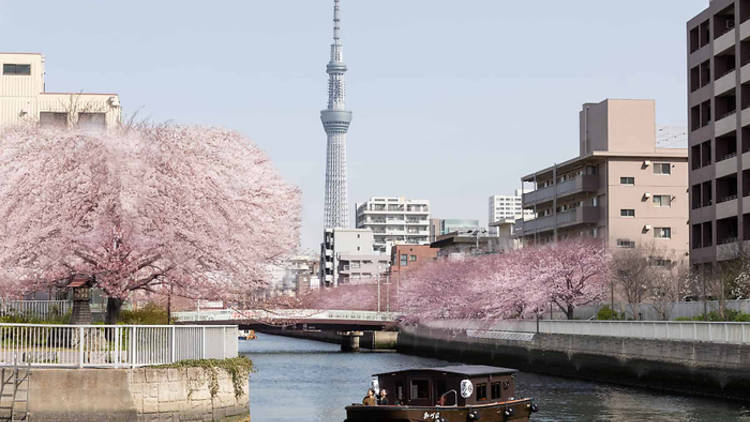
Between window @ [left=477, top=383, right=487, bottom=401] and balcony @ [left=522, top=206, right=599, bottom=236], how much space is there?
63.4 metres

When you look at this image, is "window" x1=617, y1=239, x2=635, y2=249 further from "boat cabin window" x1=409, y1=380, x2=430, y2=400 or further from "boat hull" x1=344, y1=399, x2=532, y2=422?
"boat cabin window" x1=409, y1=380, x2=430, y2=400

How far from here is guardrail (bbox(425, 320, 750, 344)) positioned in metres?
51.7

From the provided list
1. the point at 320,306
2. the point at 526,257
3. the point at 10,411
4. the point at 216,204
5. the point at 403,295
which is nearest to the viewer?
the point at 10,411

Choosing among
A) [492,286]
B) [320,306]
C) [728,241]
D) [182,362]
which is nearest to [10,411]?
[182,362]

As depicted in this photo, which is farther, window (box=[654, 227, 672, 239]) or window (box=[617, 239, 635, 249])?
window (box=[654, 227, 672, 239])

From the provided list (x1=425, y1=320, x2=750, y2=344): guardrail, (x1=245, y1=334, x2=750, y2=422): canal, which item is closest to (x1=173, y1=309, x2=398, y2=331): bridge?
(x1=245, y1=334, x2=750, y2=422): canal

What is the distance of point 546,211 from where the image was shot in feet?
389

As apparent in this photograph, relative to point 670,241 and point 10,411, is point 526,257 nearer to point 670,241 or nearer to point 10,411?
point 670,241

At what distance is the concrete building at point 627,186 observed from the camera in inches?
3991

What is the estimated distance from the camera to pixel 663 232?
102m

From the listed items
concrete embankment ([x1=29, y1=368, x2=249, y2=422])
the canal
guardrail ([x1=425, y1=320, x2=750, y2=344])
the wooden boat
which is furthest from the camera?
guardrail ([x1=425, y1=320, x2=750, y2=344])

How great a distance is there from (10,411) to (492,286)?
70300 millimetres

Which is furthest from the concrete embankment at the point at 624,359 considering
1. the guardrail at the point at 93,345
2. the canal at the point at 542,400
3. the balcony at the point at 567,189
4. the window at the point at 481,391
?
the guardrail at the point at 93,345

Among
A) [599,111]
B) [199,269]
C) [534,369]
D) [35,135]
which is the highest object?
[599,111]
